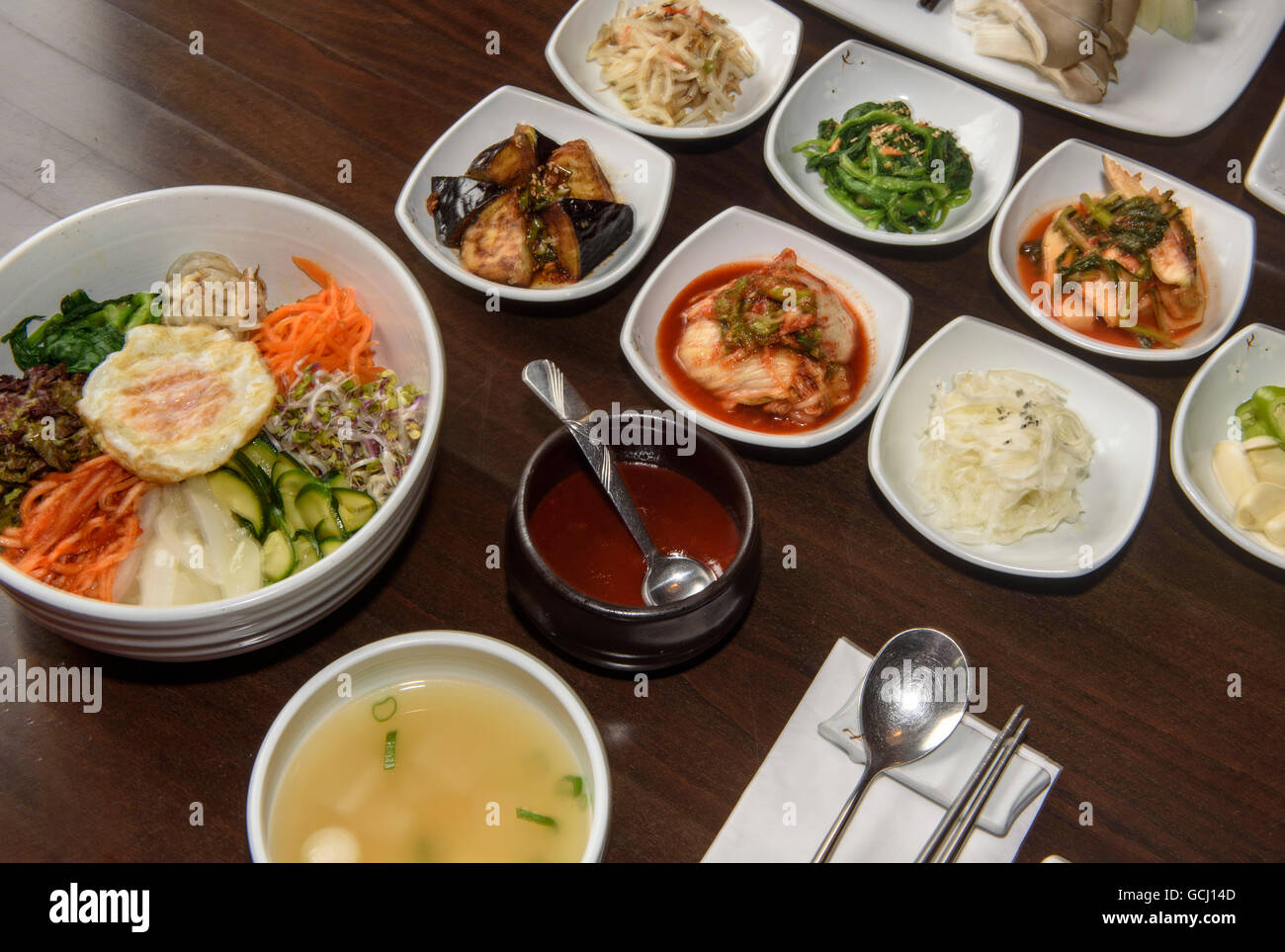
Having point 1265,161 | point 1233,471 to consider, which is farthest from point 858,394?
point 1265,161

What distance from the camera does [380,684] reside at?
175 cm

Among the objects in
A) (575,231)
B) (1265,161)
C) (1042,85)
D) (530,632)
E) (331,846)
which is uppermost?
(1042,85)

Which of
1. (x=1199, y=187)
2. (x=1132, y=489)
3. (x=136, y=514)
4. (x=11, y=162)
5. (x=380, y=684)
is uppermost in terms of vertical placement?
(x=1199, y=187)

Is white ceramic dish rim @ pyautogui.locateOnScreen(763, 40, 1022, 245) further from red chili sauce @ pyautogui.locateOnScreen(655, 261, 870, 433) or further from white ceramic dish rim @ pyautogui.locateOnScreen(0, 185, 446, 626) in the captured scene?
white ceramic dish rim @ pyautogui.locateOnScreen(0, 185, 446, 626)

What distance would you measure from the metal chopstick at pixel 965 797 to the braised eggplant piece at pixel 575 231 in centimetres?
145

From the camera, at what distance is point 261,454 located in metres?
1.98

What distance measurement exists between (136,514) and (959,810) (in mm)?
1630

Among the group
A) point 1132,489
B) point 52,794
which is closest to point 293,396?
point 52,794

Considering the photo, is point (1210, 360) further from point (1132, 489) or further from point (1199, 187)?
point (1199, 187)

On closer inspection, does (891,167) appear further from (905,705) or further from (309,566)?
(309,566)

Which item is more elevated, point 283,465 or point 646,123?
point 646,123

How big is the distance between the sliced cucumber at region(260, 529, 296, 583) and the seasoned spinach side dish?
71.0 inches

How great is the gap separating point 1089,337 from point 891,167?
0.73 meters

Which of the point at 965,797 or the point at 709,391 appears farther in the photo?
the point at 709,391
